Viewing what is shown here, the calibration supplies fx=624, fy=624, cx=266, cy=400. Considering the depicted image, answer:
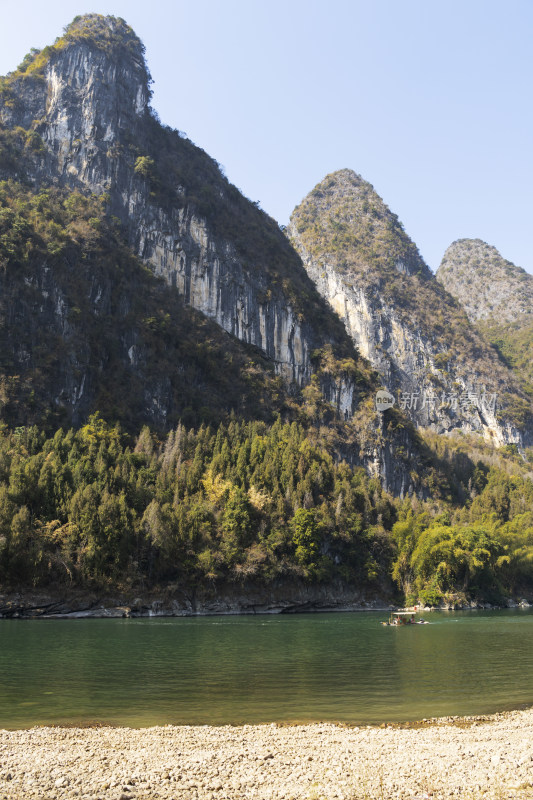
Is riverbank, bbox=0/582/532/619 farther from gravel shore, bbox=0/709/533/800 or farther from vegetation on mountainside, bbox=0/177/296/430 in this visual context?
gravel shore, bbox=0/709/533/800

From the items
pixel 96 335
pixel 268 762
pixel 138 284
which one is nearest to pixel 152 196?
pixel 138 284

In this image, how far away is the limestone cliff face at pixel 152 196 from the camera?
139m

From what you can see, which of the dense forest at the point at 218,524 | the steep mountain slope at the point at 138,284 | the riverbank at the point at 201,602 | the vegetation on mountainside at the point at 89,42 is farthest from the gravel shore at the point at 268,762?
the vegetation on mountainside at the point at 89,42

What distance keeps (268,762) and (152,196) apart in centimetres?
14460

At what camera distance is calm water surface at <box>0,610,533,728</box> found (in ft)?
65.4

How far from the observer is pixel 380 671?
91.1ft

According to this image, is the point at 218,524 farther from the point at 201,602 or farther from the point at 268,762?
the point at 268,762

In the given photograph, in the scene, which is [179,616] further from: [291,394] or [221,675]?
[291,394]

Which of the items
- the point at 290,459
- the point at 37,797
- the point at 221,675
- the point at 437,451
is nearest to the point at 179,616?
the point at 290,459

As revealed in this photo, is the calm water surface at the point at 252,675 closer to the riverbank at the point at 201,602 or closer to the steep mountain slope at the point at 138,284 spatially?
the riverbank at the point at 201,602

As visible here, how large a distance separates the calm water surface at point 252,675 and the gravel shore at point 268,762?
87.7 inches

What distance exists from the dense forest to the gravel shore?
46399 mm

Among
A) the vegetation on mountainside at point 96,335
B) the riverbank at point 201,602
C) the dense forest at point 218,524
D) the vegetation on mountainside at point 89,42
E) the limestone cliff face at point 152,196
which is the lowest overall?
the riverbank at point 201,602

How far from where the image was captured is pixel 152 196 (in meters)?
145
